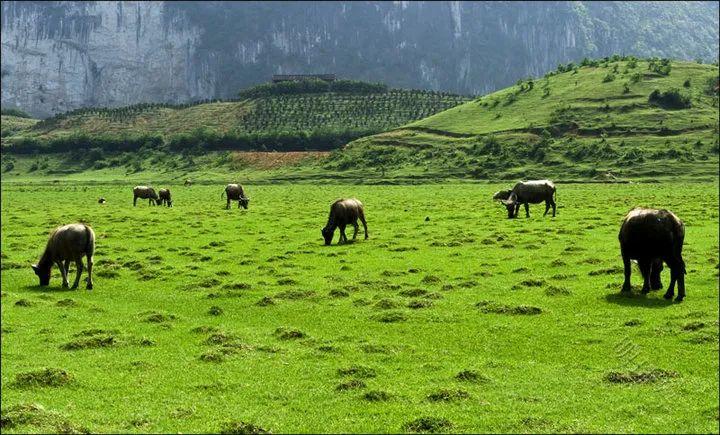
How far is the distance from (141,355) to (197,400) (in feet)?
13.6

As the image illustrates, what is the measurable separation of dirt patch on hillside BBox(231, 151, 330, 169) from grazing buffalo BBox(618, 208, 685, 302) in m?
126

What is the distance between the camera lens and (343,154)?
143250 mm

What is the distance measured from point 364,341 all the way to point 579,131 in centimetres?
12329

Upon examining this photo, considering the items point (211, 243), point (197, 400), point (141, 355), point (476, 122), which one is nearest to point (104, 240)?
point (211, 243)

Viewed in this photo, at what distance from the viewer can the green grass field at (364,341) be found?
13141mm

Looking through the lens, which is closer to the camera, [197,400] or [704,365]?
[197,400]

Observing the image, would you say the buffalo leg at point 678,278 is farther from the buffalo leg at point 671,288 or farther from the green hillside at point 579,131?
the green hillside at point 579,131

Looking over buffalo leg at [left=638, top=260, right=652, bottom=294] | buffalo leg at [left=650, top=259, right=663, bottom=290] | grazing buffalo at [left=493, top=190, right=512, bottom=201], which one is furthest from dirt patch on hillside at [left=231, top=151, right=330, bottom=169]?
buffalo leg at [left=638, top=260, right=652, bottom=294]

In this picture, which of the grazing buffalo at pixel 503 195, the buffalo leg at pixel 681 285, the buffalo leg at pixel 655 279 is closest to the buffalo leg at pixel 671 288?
the buffalo leg at pixel 681 285

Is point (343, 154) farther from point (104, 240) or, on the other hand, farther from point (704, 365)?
point (704, 365)

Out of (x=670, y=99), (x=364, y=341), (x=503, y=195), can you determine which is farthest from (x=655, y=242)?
(x=670, y=99)

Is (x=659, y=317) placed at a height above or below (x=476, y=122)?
below

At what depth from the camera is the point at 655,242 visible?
2138 cm

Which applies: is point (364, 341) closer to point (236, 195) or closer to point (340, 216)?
point (340, 216)
